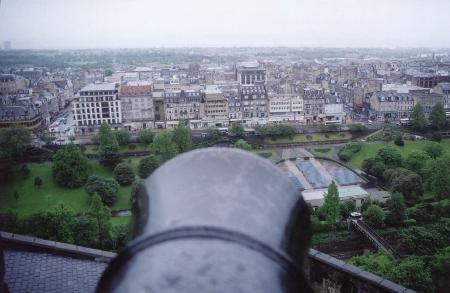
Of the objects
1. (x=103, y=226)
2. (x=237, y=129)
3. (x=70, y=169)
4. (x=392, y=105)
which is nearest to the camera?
(x=103, y=226)

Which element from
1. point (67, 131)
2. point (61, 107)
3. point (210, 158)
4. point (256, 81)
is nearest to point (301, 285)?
point (210, 158)

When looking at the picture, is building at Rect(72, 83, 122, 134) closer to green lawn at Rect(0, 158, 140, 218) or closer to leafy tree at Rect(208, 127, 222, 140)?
leafy tree at Rect(208, 127, 222, 140)

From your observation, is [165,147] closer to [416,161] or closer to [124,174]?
[124,174]

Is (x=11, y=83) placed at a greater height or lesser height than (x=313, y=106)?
greater

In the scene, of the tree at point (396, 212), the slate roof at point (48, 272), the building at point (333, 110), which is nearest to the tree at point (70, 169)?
the tree at point (396, 212)

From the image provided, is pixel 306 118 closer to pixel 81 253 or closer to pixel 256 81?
pixel 256 81

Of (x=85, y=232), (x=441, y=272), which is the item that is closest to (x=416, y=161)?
(x=441, y=272)
